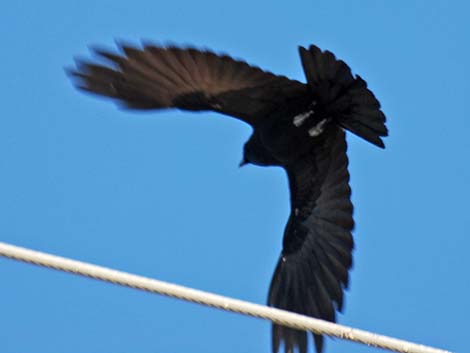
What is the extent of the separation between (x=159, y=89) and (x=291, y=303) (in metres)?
2.04

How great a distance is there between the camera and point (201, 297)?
4.99 metres

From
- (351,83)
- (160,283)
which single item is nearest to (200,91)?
(351,83)

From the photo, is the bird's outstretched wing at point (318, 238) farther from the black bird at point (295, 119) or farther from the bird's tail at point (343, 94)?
the bird's tail at point (343, 94)

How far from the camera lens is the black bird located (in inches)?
331

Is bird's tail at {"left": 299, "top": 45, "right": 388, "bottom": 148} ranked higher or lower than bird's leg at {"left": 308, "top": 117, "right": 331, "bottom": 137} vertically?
higher

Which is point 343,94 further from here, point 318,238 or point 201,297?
point 201,297

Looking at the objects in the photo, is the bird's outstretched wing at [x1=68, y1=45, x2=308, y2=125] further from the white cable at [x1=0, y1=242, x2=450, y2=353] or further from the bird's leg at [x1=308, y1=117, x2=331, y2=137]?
the white cable at [x1=0, y1=242, x2=450, y2=353]

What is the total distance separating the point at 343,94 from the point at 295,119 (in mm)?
505

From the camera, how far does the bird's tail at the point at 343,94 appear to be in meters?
8.45

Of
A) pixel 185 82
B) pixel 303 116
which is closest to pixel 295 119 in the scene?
pixel 303 116

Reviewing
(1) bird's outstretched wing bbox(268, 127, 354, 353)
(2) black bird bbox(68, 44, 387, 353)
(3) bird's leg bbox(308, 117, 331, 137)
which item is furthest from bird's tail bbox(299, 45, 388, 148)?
(1) bird's outstretched wing bbox(268, 127, 354, 353)

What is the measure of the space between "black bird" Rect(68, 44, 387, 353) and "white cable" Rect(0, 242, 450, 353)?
11.1ft

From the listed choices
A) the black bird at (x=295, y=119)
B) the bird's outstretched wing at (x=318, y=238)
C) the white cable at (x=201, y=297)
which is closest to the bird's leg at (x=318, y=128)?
the black bird at (x=295, y=119)

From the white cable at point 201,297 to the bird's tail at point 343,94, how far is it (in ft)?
11.6
